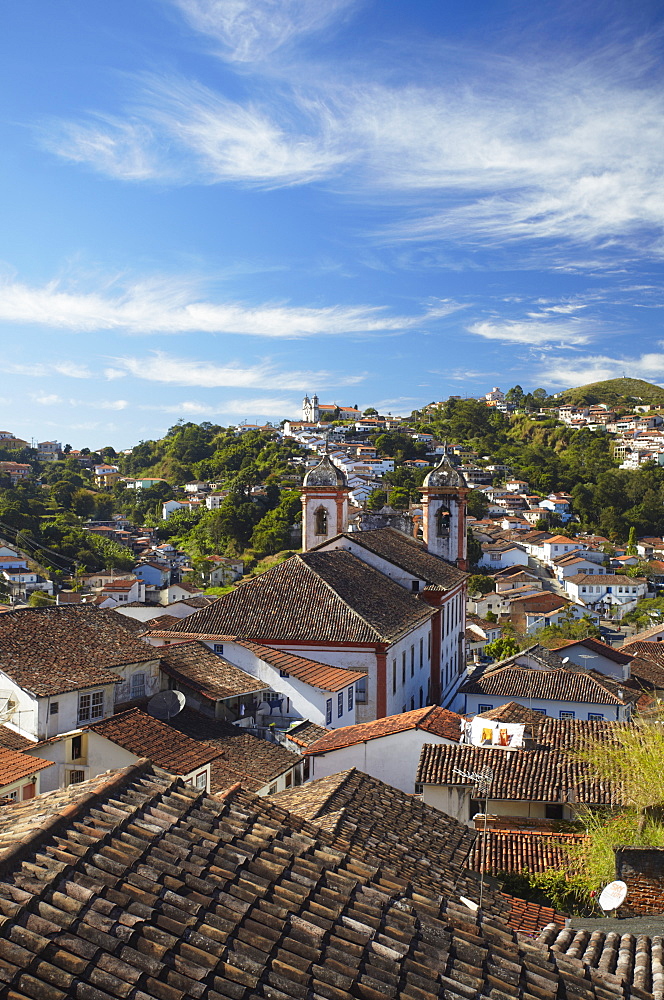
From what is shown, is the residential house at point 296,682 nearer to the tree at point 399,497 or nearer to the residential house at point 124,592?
the residential house at point 124,592

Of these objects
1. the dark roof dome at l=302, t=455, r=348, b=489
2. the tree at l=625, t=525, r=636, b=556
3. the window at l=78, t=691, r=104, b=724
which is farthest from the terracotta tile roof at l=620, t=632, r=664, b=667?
the tree at l=625, t=525, r=636, b=556

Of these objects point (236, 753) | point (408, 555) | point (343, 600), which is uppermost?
point (408, 555)

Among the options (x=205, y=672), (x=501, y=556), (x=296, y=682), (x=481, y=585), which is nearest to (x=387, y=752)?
(x=296, y=682)

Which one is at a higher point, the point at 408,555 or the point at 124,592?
the point at 408,555

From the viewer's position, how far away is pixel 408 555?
33156 millimetres

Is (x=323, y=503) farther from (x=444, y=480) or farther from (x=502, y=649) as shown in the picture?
(x=502, y=649)

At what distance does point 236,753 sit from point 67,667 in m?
3.48

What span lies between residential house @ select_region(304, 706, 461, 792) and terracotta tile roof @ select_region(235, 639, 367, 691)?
4.22 meters

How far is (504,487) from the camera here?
12406 centimetres

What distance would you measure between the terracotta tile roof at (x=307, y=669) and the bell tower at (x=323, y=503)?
10654 mm

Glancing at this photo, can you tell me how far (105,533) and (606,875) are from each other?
89518 millimetres

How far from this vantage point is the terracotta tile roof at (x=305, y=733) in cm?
1756

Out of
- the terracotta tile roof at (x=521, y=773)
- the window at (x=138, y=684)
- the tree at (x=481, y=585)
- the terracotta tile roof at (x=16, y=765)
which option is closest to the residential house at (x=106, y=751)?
the terracotta tile roof at (x=16, y=765)

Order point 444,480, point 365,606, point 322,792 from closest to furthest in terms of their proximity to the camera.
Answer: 1. point 322,792
2. point 365,606
3. point 444,480
